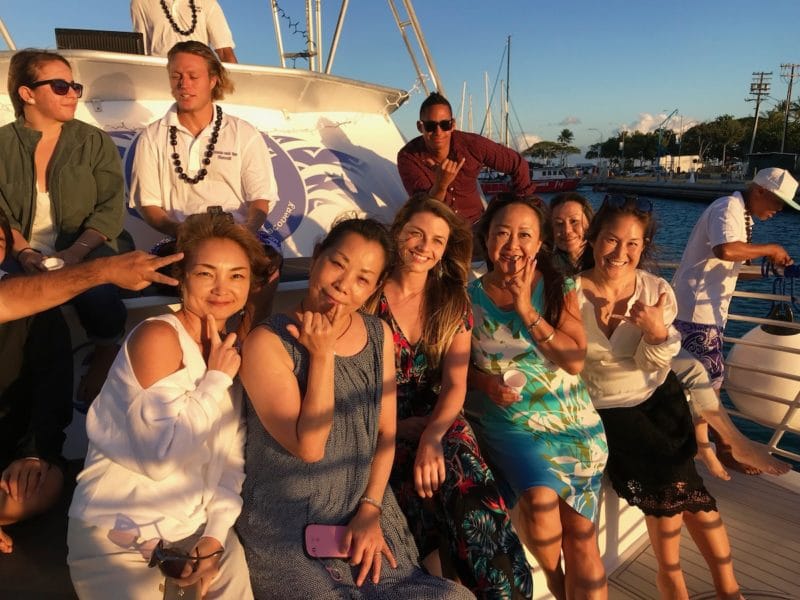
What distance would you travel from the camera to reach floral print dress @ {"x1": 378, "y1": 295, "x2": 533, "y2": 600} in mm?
2023

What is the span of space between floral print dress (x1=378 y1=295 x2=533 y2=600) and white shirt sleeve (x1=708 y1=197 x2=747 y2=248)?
103 inches

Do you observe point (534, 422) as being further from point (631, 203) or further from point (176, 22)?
point (176, 22)

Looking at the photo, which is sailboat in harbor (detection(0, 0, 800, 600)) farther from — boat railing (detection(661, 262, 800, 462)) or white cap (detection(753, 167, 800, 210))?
white cap (detection(753, 167, 800, 210))

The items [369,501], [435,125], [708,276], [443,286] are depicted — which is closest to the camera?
[369,501]

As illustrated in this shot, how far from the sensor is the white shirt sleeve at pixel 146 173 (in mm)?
3299

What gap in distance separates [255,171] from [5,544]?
2279mm

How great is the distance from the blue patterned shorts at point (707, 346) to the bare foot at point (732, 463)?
474 millimetres

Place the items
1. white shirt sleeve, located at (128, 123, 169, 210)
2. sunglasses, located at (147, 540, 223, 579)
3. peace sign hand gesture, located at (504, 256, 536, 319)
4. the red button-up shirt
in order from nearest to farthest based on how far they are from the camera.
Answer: sunglasses, located at (147, 540, 223, 579) < peace sign hand gesture, located at (504, 256, 536, 319) < white shirt sleeve, located at (128, 123, 169, 210) < the red button-up shirt

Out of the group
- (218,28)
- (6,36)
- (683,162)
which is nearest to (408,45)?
(218,28)

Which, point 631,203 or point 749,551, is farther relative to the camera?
point 749,551

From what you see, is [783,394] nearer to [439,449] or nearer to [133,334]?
[439,449]

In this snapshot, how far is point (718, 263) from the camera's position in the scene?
4.11m

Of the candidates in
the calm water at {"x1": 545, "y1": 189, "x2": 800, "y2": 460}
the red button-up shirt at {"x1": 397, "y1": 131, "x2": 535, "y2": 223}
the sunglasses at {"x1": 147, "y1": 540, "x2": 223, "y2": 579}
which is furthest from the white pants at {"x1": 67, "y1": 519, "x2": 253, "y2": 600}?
the red button-up shirt at {"x1": 397, "y1": 131, "x2": 535, "y2": 223}

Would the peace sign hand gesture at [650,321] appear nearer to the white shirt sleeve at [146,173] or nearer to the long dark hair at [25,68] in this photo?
the white shirt sleeve at [146,173]
